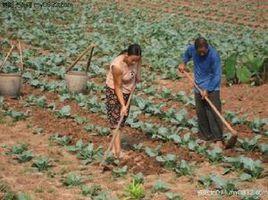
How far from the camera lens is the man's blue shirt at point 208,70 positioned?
7.82m

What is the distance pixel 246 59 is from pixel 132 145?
5.84 m

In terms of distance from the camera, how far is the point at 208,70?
26.0 ft

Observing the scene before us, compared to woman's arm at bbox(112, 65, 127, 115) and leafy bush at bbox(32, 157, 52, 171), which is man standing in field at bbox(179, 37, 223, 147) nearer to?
woman's arm at bbox(112, 65, 127, 115)

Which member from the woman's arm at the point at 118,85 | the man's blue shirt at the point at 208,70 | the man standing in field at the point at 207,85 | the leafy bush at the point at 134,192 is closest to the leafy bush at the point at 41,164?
the woman's arm at the point at 118,85

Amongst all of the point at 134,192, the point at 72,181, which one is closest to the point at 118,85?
the point at 72,181

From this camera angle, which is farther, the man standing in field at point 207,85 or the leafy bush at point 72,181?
the man standing in field at point 207,85

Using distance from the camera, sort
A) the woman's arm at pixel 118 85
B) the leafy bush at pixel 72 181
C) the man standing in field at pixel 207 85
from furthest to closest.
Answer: the man standing in field at pixel 207 85 → the woman's arm at pixel 118 85 → the leafy bush at pixel 72 181

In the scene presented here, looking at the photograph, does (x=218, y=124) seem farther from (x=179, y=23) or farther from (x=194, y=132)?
(x=179, y=23)

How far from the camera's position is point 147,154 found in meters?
7.48

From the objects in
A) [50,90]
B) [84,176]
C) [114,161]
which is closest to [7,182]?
[84,176]

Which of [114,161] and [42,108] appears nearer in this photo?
[114,161]

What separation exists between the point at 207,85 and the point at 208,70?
0.22 m

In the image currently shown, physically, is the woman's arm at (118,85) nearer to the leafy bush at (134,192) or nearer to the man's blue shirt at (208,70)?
the leafy bush at (134,192)

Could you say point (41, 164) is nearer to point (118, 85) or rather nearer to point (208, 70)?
point (118, 85)
